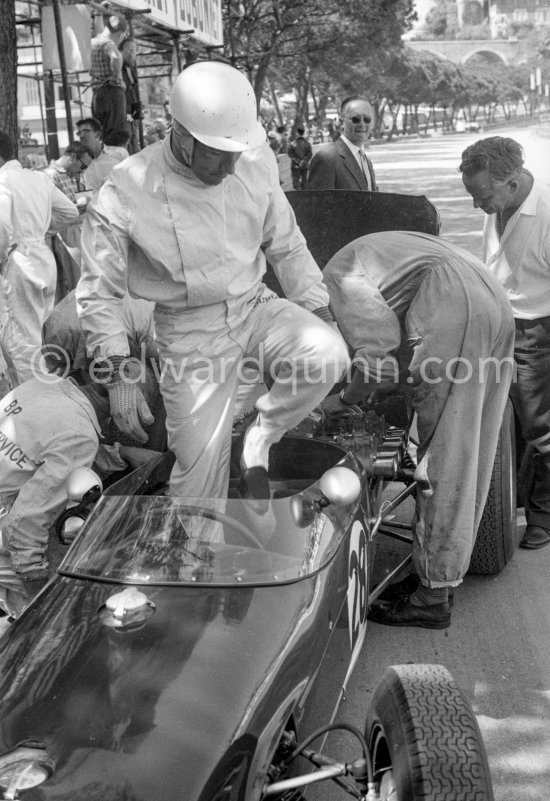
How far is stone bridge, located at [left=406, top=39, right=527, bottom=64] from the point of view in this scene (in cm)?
12895

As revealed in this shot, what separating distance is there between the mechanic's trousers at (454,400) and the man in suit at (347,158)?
3.84m

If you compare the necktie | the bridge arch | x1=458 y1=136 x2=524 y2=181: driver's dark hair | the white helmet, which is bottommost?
the bridge arch

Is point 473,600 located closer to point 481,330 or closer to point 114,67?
point 481,330

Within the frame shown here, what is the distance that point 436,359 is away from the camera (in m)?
3.88

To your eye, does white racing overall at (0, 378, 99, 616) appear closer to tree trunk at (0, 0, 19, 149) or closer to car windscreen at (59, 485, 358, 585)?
car windscreen at (59, 485, 358, 585)

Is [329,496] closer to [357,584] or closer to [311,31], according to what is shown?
[357,584]

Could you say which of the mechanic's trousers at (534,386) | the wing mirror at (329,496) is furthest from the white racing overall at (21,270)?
the wing mirror at (329,496)

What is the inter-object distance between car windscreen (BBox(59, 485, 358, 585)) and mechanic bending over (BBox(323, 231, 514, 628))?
3.39 feet

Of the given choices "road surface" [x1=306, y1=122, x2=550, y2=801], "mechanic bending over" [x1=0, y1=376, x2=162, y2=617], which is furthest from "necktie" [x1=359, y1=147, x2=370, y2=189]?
"mechanic bending over" [x1=0, y1=376, x2=162, y2=617]

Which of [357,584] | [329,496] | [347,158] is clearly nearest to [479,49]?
[347,158]

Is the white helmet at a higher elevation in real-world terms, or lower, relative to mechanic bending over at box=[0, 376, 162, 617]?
higher

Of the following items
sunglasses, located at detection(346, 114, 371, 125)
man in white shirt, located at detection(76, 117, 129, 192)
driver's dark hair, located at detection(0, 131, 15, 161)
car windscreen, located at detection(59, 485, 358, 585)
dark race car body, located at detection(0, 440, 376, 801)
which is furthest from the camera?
man in white shirt, located at detection(76, 117, 129, 192)

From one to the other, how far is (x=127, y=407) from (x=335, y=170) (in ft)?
13.7

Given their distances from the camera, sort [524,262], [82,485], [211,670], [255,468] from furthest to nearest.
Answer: [524,262], [255,468], [82,485], [211,670]
